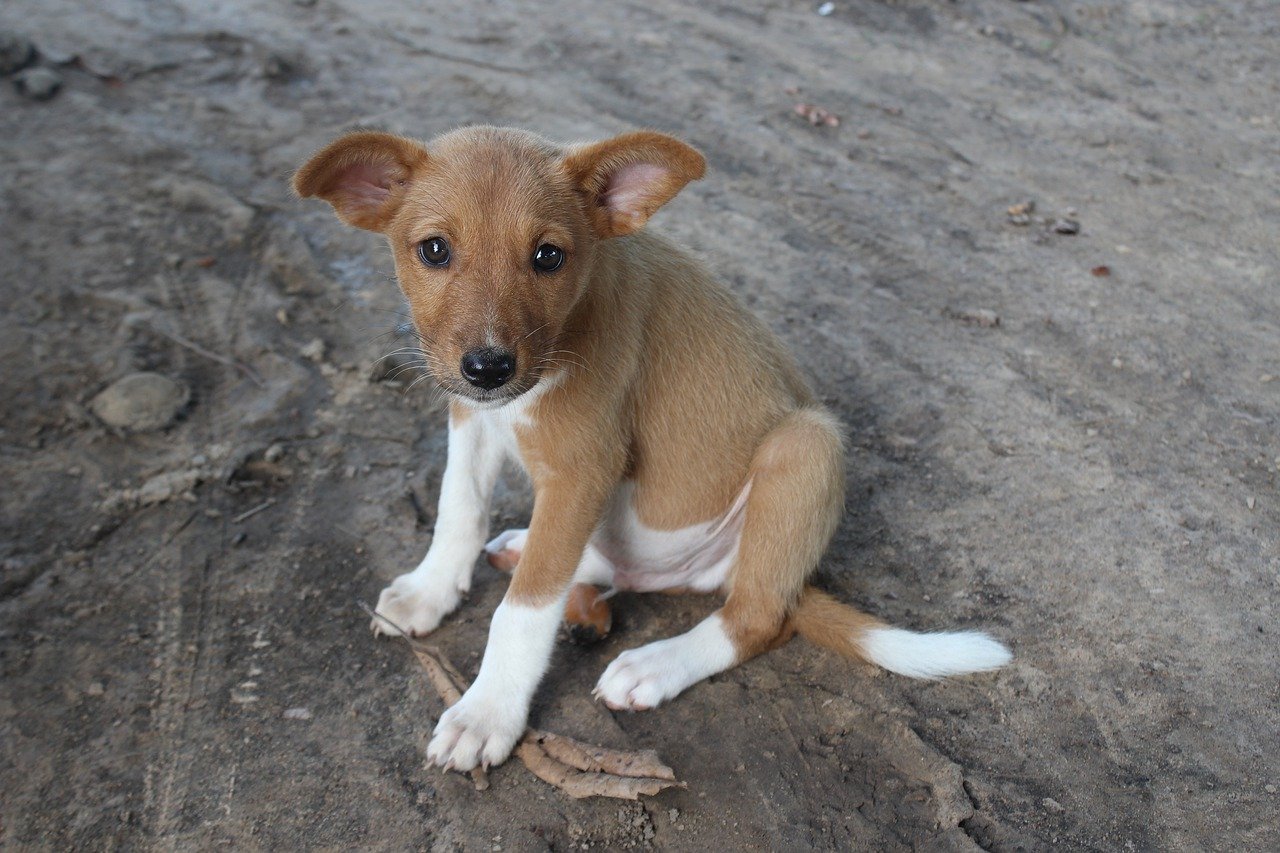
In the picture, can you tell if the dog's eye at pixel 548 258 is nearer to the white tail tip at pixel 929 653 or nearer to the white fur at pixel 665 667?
the white fur at pixel 665 667

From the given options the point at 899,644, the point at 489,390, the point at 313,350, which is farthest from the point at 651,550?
the point at 313,350

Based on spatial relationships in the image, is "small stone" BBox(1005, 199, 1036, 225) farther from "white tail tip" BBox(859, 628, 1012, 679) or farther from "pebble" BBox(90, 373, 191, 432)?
"pebble" BBox(90, 373, 191, 432)

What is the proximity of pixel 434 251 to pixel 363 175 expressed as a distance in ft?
1.35

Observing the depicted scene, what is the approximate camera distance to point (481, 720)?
11.2ft

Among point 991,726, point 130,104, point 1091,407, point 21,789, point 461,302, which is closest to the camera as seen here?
point 461,302

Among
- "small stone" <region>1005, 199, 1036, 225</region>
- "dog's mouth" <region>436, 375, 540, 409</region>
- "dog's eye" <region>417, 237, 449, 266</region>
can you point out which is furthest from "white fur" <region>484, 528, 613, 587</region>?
"small stone" <region>1005, 199, 1036, 225</region>

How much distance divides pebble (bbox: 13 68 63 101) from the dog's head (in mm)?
5328

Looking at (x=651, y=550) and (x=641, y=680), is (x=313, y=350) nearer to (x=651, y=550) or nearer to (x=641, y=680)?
(x=651, y=550)

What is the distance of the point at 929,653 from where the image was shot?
11.9 ft

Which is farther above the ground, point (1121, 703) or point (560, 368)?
point (560, 368)

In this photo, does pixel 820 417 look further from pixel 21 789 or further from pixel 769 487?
pixel 21 789

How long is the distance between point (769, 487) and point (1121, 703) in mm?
1384

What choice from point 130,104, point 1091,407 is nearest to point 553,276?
point 1091,407

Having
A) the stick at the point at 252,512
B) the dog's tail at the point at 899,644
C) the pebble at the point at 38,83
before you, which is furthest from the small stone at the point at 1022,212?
the pebble at the point at 38,83
